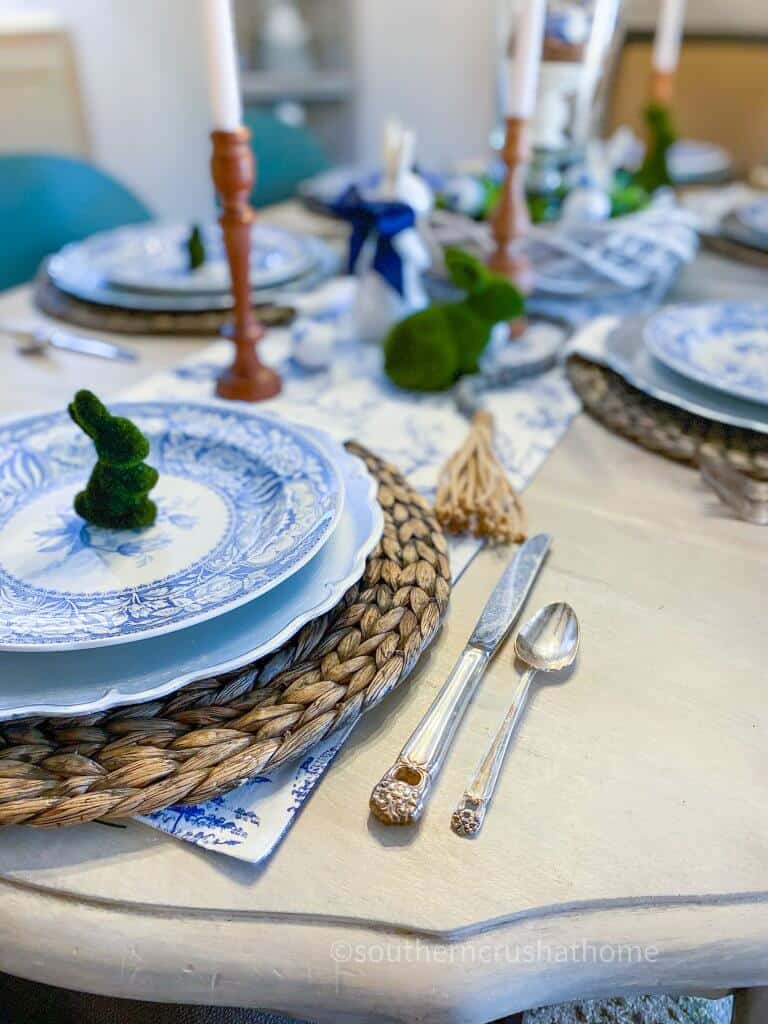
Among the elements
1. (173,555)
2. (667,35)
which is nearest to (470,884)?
(173,555)

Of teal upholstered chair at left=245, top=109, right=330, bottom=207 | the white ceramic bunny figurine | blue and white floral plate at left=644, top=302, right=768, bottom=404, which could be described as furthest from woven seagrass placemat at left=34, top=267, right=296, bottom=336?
teal upholstered chair at left=245, top=109, right=330, bottom=207

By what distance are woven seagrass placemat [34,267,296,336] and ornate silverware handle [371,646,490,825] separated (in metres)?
0.60

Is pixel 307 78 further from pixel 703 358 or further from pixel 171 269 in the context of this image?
pixel 703 358

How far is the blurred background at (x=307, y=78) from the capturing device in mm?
2074

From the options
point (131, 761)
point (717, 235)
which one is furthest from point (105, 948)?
point (717, 235)

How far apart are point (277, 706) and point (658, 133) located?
1320 millimetres

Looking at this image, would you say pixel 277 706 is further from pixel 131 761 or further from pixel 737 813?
pixel 737 813

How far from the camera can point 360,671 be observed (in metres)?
0.40

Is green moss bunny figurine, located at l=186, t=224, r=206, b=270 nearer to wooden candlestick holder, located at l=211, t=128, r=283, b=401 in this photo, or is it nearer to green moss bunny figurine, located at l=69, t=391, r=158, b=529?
wooden candlestick holder, located at l=211, t=128, r=283, b=401

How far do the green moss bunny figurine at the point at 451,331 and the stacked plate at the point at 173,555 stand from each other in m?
0.23

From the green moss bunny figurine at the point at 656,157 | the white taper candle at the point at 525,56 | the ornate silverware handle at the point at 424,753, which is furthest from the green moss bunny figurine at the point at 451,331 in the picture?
the green moss bunny figurine at the point at 656,157

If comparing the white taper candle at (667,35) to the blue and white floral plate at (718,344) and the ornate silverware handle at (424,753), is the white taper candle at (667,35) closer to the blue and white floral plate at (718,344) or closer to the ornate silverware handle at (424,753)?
the blue and white floral plate at (718,344)

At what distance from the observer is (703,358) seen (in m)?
0.73

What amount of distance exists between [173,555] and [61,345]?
0.49 m
